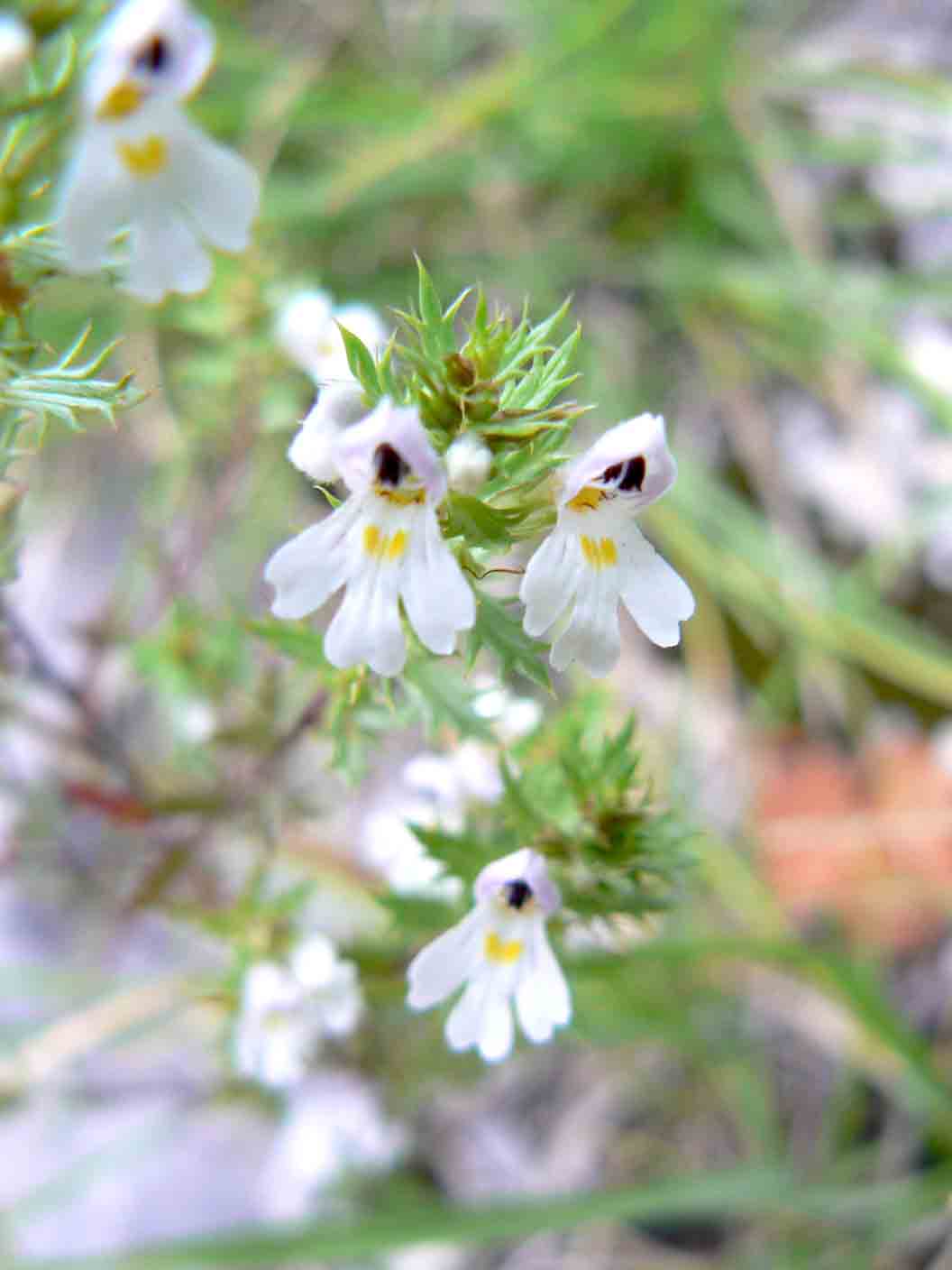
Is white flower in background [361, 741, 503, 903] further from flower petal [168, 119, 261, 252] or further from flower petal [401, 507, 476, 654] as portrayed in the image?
flower petal [168, 119, 261, 252]

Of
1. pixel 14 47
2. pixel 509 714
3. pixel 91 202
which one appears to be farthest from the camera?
pixel 509 714

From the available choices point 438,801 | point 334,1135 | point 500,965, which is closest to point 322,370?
point 438,801

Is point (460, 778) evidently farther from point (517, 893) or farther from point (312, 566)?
point (312, 566)

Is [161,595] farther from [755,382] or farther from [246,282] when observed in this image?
[755,382]

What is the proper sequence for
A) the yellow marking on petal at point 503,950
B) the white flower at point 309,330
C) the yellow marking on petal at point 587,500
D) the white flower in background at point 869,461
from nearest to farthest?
1. the yellow marking on petal at point 587,500
2. the yellow marking on petal at point 503,950
3. the white flower at point 309,330
4. the white flower in background at point 869,461

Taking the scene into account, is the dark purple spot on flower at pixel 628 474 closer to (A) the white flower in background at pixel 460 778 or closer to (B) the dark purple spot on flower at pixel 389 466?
(B) the dark purple spot on flower at pixel 389 466

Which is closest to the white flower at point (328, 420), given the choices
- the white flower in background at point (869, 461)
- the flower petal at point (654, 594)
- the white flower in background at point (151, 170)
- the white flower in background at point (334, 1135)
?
the white flower in background at point (151, 170)
